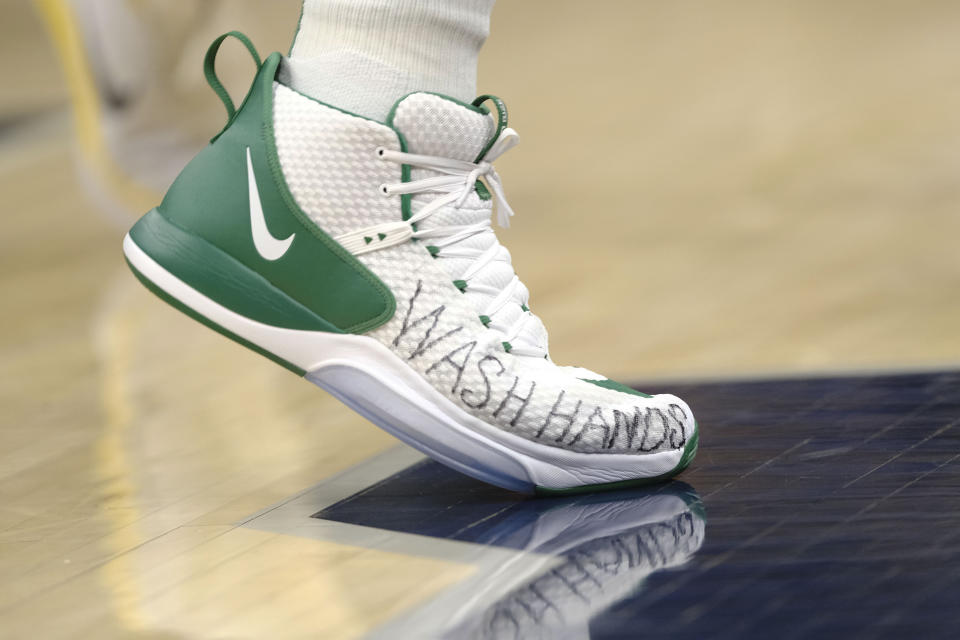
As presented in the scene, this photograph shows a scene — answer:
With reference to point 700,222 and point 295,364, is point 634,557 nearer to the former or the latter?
point 295,364

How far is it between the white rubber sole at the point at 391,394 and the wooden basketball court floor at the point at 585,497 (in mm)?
33

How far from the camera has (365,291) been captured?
80 centimetres

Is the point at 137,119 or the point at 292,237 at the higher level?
the point at 292,237

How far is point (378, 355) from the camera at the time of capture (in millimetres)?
805

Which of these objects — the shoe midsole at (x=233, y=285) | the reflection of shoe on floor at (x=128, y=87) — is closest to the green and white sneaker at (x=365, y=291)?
the shoe midsole at (x=233, y=285)

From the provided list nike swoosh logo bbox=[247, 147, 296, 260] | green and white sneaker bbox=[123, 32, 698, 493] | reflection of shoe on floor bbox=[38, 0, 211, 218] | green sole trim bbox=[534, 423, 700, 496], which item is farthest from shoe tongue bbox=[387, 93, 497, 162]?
reflection of shoe on floor bbox=[38, 0, 211, 218]

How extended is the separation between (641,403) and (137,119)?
2.26 metres

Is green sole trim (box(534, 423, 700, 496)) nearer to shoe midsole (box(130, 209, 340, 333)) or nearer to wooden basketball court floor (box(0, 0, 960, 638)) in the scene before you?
wooden basketball court floor (box(0, 0, 960, 638))

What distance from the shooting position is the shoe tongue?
0.81m

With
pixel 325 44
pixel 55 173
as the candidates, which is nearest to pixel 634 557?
pixel 325 44

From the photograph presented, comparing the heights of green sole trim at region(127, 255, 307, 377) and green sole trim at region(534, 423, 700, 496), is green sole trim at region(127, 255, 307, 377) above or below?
above

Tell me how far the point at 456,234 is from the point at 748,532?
0.93ft

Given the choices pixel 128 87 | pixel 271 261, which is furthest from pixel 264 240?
pixel 128 87

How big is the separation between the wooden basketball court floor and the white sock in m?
0.28
